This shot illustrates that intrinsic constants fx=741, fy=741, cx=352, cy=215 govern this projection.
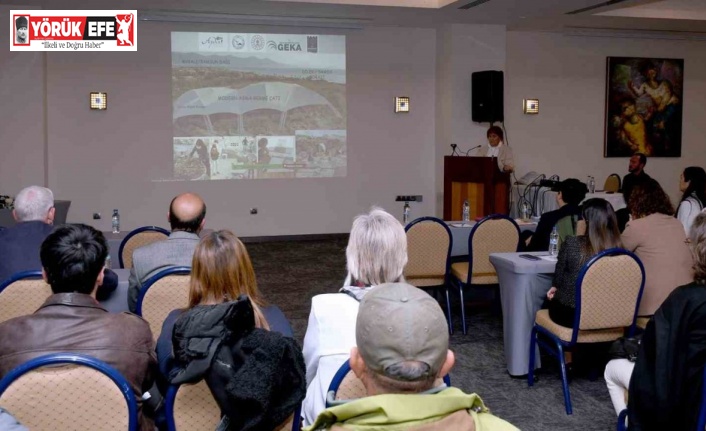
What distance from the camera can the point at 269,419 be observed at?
209cm

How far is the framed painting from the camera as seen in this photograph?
455 inches

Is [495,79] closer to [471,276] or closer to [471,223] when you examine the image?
[471,223]

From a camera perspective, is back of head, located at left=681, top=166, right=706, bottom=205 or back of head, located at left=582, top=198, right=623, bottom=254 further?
back of head, located at left=681, top=166, right=706, bottom=205

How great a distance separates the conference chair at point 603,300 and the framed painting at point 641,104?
8.02 m

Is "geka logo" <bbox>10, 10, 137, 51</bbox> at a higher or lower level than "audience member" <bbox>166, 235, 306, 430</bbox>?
higher

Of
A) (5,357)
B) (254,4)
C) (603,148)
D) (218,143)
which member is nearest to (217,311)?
(5,357)

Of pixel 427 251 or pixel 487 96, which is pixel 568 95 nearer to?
pixel 487 96

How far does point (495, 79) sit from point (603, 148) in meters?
2.58

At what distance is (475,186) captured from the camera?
9203mm

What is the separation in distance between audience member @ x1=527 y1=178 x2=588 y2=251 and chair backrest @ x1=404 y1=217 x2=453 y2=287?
26.5 inches

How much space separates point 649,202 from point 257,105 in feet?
22.4

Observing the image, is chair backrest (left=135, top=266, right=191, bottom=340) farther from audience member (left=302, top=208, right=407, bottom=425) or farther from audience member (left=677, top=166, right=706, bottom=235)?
audience member (left=677, top=166, right=706, bottom=235)

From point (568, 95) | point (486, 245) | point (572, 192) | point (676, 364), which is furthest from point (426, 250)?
point (568, 95)

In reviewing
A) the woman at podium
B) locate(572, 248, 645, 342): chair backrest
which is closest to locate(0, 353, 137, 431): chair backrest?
locate(572, 248, 645, 342): chair backrest
